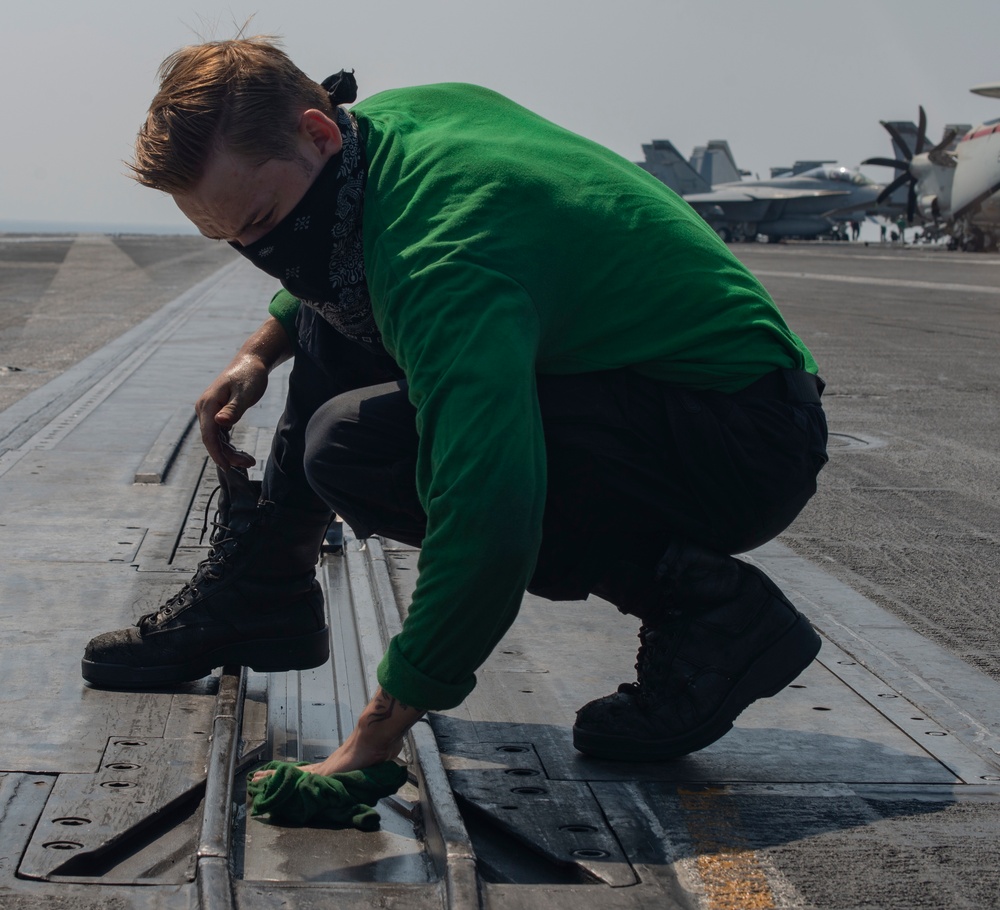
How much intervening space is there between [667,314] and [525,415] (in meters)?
0.48

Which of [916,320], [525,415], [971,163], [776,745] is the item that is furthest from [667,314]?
[971,163]

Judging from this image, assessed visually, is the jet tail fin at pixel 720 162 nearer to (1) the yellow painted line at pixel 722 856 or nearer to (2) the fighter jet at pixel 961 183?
(2) the fighter jet at pixel 961 183

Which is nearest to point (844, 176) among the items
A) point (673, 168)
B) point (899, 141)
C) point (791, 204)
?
point (791, 204)

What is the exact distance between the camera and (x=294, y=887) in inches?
69.5

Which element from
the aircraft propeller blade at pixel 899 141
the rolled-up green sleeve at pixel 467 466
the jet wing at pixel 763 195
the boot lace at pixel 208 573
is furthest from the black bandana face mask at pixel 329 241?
the jet wing at pixel 763 195

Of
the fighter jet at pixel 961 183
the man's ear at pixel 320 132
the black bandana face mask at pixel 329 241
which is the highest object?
the man's ear at pixel 320 132

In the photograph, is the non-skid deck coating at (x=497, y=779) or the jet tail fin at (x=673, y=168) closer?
the non-skid deck coating at (x=497, y=779)

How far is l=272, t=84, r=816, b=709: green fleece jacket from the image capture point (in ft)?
5.99

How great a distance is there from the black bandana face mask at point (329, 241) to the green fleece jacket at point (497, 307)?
4 cm

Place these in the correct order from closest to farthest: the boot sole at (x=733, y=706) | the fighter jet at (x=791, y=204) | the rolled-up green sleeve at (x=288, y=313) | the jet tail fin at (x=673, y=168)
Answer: the boot sole at (x=733, y=706)
the rolled-up green sleeve at (x=288, y=313)
the fighter jet at (x=791, y=204)
the jet tail fin at (x=673, y=168)

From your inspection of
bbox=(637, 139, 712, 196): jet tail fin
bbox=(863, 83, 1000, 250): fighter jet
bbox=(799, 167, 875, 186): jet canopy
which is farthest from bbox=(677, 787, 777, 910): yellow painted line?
bbox=(637, 139, 712, 196): jet tail fin

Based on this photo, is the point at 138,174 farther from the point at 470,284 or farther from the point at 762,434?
the point at 762,434

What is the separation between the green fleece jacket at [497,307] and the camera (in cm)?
183

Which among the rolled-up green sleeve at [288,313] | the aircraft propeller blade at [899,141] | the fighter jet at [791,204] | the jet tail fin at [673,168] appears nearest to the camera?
the rolled-up green sleeve at [288,313]
